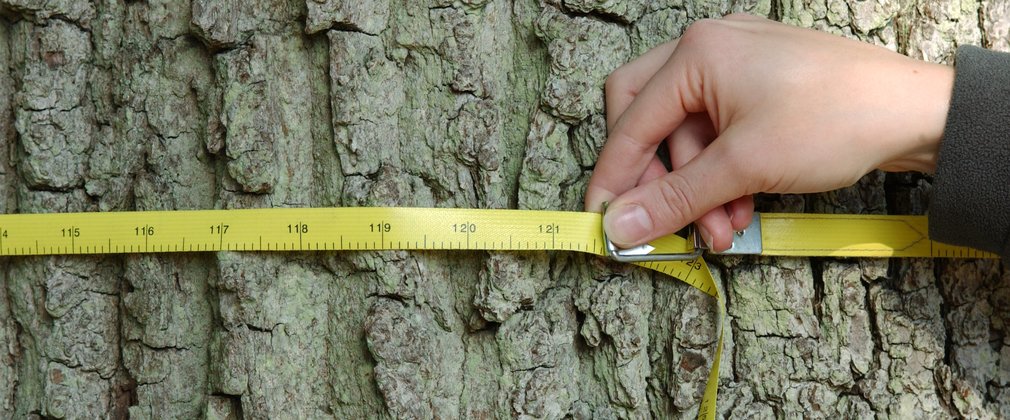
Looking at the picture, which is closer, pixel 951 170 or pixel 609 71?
pixel 951 170

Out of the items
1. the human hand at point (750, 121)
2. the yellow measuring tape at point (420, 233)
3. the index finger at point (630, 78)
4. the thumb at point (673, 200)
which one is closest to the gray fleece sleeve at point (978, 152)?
the human hand at point (750, 121)

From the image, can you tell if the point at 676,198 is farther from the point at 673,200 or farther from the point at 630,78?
the point at 630,78

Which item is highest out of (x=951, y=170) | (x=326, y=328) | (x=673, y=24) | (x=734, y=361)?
(x=673, y=24)

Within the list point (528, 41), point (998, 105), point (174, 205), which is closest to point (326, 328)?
point (174, 205)

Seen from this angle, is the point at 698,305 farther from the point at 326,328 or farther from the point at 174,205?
the point at 174,205

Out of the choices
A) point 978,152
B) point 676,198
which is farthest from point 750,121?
point 978,152

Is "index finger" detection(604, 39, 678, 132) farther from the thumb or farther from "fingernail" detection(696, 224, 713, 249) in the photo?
"fingernail" detection(696, 224, 713, 249)

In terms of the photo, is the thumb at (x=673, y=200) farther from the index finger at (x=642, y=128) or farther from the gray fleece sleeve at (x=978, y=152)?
the gray fleece sleeve at (x=978, y=152)
